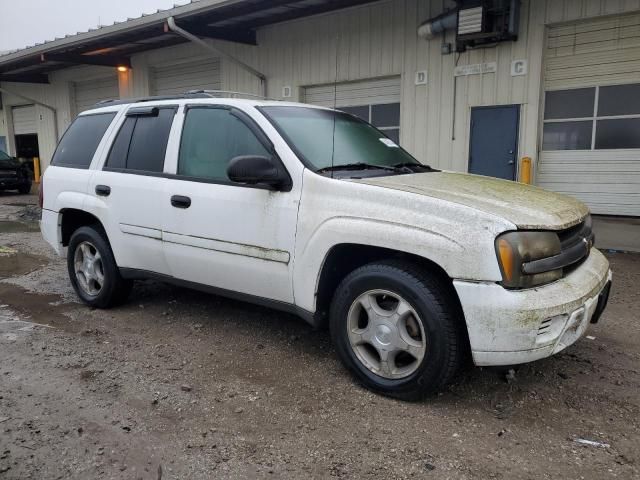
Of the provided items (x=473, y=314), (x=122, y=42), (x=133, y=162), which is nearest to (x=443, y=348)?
(x=473, y=314)

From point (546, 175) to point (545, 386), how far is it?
24.0 feet

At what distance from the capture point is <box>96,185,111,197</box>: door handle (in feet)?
15.4

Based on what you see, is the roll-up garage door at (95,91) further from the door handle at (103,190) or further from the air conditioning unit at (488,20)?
the door handle at (103,190)

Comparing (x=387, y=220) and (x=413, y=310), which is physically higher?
(x=387, y=220)

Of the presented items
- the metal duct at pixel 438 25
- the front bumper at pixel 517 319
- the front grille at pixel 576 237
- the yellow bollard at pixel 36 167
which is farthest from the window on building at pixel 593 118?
the yellow bollard at pixel 36 167

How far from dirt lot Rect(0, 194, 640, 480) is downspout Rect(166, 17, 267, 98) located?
887 cm

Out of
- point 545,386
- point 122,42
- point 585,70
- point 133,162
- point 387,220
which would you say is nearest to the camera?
point 387,220

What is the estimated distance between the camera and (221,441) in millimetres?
2805

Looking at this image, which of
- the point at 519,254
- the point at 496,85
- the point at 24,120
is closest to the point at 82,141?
the point at 519,254

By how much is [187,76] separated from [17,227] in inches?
267

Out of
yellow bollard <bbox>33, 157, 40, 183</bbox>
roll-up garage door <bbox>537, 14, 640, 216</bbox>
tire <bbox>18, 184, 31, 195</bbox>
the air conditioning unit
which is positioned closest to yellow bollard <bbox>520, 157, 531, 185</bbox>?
roll-up garage door <bbox>537, 14, 640, 216</bbox>

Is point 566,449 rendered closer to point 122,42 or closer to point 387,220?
point 387,220

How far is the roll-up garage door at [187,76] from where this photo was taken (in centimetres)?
1477

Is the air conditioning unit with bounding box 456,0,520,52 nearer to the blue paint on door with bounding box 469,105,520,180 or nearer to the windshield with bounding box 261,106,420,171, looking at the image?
the blue paint on door with bounding box 469,105,520,180
